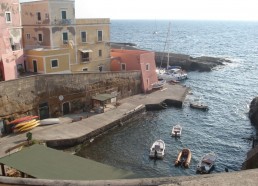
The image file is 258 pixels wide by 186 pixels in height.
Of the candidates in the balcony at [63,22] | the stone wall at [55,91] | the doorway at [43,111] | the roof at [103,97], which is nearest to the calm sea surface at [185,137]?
the roof at [103,97]

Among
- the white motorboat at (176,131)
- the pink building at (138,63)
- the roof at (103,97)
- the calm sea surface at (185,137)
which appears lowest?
the calm sea surface at (185,137)

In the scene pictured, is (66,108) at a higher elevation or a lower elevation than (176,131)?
higher

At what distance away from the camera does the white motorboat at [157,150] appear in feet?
94.3

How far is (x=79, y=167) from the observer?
672 inches

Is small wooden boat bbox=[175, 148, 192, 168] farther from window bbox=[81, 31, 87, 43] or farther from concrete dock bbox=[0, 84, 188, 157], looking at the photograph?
window bbox=[81, 31, 87, 43]

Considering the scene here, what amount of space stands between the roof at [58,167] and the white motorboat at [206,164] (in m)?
11.1

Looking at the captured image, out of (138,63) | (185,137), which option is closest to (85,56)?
(138,63)

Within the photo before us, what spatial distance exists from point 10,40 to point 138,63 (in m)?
20.1

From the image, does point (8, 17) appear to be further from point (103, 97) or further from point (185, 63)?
point (185, 63)

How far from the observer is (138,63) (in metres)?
46.8

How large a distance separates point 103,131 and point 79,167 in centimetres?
1628

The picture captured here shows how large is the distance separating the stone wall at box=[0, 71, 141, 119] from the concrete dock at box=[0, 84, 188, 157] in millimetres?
1848

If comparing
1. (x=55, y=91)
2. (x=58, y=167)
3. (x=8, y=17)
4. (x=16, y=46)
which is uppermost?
(x=8, y=17)

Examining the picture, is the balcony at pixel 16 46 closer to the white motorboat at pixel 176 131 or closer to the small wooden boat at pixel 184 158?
the white motorboat at pixel 176 131
